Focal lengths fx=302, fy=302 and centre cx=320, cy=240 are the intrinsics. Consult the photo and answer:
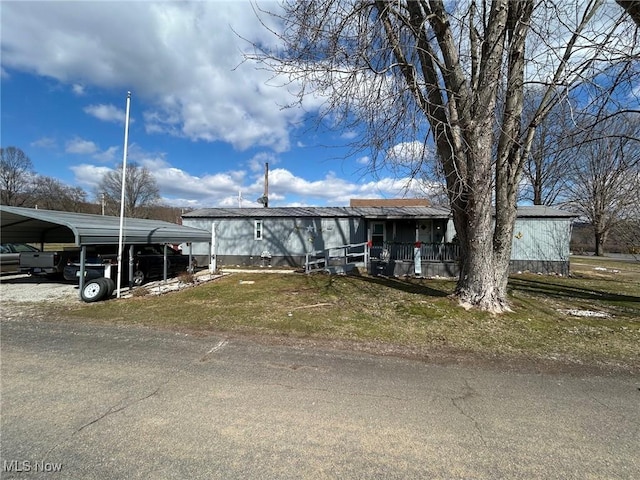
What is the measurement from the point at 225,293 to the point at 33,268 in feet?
23.2

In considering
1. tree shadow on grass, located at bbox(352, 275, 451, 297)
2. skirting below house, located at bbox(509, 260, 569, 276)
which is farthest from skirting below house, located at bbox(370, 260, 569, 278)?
skirting below house, located at bbox(509, 260, 569, 276)

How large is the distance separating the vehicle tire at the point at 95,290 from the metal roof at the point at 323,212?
9677mm

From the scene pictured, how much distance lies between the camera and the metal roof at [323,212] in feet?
49.5

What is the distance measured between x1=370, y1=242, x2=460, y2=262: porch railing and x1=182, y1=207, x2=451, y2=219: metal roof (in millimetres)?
1919

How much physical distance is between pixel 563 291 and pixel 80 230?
48.2 feet

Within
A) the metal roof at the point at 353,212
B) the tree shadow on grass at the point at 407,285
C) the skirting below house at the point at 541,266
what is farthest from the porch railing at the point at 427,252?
the skirting below house at the point at 541,266

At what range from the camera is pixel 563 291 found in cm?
1009

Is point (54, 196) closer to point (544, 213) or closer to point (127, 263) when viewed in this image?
point (127, 263)

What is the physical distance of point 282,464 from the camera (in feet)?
7.07

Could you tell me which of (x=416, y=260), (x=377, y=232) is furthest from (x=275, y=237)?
(x=416, y=260)

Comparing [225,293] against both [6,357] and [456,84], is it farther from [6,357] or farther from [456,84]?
[456,84]

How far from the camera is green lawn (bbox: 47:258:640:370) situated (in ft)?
15.9

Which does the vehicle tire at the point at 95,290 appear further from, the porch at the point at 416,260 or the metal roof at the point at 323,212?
the metal roof at the point at 323,212

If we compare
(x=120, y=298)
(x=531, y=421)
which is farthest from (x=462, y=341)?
(x=120, y=298)
